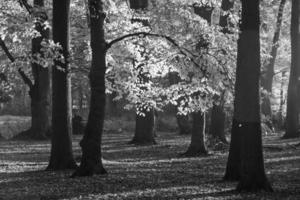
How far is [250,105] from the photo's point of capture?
12.4 metres

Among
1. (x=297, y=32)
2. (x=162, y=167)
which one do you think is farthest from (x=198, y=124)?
(x=297, y=32)

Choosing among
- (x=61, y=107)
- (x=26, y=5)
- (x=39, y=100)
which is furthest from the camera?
(x=39, y=100)

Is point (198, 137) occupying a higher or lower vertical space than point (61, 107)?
lower

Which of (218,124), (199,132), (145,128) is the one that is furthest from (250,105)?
(145,128)

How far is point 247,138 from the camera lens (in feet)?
40.2

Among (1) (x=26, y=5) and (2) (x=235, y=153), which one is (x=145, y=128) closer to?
(2) (x=235, y=153)

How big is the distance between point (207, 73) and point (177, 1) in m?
4.53

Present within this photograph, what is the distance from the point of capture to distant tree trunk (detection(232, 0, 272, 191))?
12.3 m

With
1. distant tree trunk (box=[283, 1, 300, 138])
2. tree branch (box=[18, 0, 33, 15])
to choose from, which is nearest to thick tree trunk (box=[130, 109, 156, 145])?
distant tree trunk (box=[283, 1, 300, 138])

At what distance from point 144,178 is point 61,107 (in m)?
3.73

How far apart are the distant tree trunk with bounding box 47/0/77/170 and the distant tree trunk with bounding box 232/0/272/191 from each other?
675 centimetres

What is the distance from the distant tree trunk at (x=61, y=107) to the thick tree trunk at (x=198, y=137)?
675 cm

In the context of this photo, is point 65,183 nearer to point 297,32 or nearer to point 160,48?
point 160,48

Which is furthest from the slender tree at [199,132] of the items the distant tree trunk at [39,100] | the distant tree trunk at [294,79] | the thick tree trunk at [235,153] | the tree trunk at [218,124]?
the distant tree trunk at [39,100]
